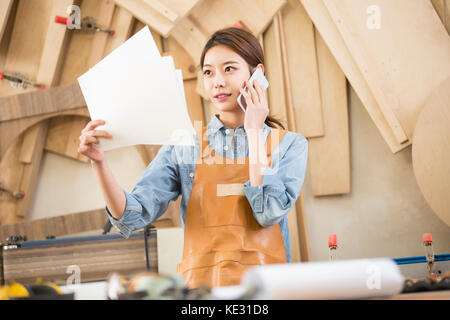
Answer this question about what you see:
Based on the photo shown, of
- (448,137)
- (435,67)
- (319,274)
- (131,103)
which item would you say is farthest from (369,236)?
(319,274)

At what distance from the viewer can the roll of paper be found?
0.60 metres

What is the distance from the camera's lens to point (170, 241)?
210 centimetres

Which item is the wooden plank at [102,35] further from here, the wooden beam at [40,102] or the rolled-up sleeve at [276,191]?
the rolled-up sleeve at [276,191]

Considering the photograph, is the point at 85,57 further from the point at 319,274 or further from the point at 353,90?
the point at 319,274

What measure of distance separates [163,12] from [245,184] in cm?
129

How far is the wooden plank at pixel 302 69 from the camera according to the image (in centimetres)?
243

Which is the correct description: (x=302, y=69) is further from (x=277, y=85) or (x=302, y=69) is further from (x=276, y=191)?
(x=276, y=191)

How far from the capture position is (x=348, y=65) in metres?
2.27

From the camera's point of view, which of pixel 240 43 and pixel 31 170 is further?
pixel 31 170

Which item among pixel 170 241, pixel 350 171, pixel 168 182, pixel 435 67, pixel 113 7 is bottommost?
pixel 170 241

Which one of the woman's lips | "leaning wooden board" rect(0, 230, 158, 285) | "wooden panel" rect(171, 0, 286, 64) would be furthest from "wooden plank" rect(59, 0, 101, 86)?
the woman's lips

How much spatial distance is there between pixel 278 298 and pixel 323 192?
1.87m

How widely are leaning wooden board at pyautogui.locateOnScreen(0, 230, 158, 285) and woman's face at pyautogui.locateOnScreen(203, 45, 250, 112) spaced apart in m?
0.86

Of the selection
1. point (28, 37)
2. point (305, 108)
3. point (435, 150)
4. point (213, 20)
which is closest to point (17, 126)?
point (28, 37)
